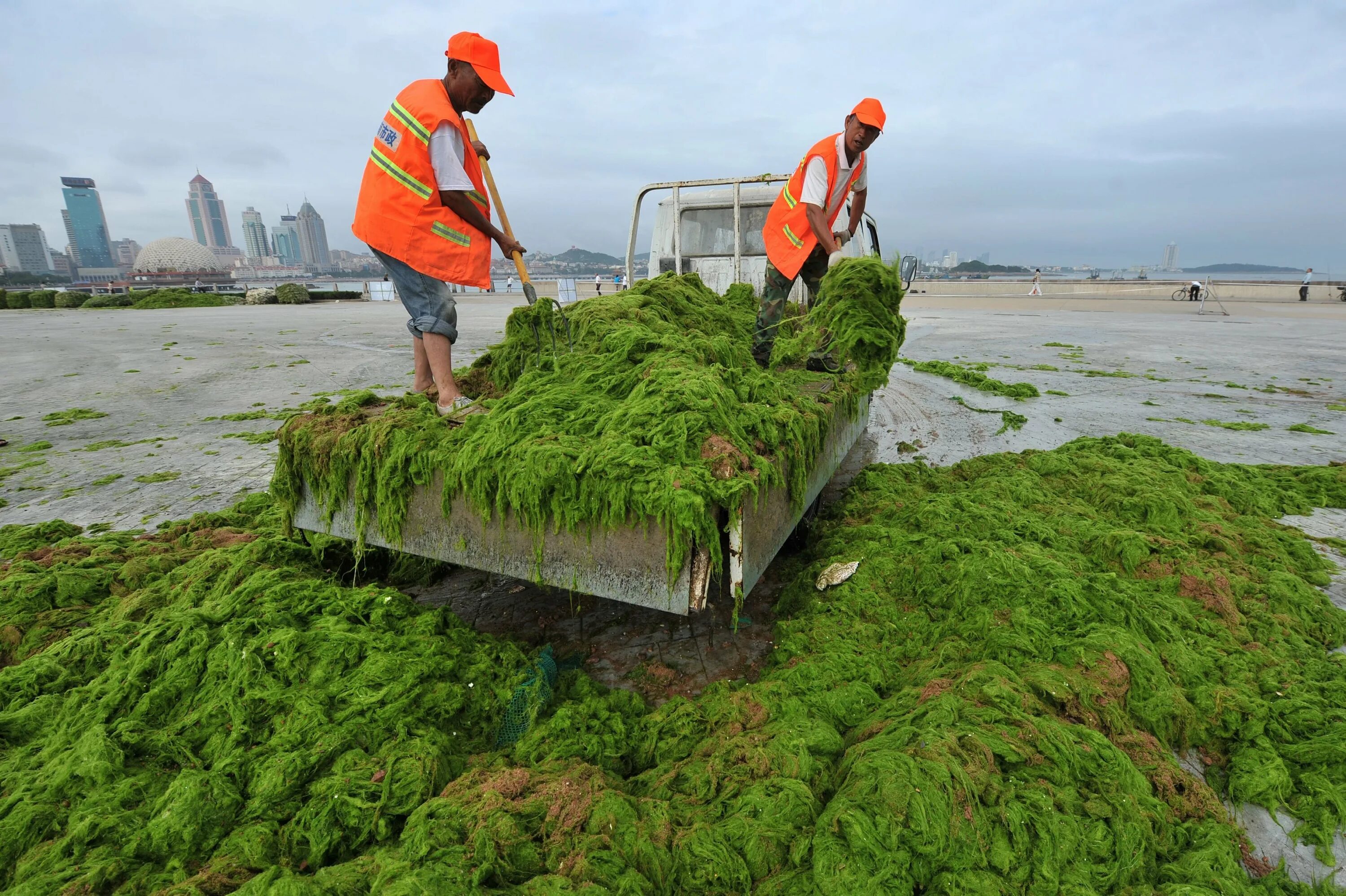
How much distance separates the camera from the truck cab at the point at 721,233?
644cm

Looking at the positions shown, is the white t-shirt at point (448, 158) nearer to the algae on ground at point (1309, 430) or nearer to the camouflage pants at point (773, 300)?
the camouflage pants at point (773, 300)

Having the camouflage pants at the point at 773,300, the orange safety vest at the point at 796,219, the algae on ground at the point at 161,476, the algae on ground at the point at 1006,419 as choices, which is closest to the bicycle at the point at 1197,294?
the algae on ground at the point at 1006,419

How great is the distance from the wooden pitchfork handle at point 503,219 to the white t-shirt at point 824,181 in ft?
6.88

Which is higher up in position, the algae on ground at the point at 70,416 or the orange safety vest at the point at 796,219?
the orange safety vest at the point at 796,219

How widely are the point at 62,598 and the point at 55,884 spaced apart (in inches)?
70.6

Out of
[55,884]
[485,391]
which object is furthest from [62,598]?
[485,391]

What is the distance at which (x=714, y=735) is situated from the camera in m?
2.01

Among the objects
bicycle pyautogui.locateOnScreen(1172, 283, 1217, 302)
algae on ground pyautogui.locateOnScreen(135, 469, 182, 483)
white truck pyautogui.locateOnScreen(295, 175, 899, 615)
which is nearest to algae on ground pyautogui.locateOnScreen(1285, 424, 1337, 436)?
white truck pyautogui.locateOnScreen(295, 175, 899, 615)

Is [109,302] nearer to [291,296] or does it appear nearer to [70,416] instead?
[291,296]

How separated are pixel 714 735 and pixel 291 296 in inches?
1443

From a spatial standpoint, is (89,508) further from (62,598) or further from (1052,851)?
(1052,851)

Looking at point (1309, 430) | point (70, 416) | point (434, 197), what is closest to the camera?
point (434, 197)

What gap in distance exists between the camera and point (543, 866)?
150 cm

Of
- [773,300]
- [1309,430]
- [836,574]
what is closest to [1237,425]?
[1309,430]
